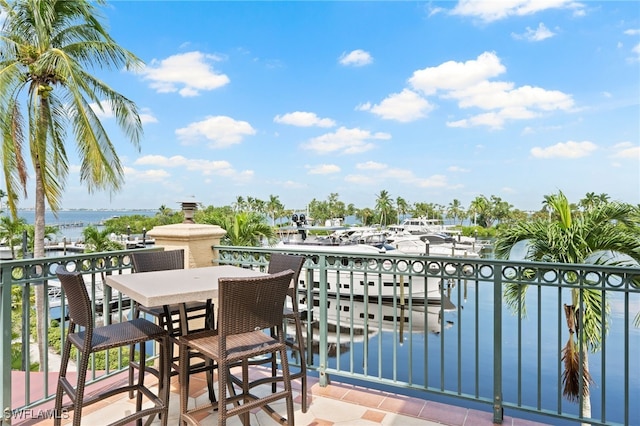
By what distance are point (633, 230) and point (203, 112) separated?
156ft

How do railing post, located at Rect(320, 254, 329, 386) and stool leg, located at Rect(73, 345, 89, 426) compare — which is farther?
railing post, located at Rect(320, 254, 329, 386)

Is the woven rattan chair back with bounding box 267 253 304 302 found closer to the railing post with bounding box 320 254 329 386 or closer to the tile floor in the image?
the railing post with bounding box 320 254 329 386

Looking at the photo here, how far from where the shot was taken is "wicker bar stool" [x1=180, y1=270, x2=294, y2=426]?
2135 millimetres

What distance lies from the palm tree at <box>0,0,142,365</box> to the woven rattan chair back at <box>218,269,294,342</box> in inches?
409

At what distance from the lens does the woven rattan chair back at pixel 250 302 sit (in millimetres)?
2131

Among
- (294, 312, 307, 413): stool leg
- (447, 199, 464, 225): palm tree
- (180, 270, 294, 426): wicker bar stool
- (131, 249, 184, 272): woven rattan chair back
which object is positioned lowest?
(294, 312, 307, 413): stool leg

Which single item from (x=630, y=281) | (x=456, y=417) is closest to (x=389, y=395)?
(x=456, y=417)

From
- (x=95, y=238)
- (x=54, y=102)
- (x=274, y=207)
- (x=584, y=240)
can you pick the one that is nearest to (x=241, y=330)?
(x=584, y=240)

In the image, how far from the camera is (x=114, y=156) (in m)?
12.2

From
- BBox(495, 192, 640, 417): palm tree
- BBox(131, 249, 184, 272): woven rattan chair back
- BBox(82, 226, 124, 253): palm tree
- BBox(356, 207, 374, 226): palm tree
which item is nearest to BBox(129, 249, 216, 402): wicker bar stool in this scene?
BBox(131, 249, 184, 272): woven rattan chair back

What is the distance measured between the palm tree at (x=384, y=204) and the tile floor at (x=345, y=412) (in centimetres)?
7638

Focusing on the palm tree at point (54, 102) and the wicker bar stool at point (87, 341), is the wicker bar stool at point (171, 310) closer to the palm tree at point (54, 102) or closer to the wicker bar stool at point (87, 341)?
the wicker bar stool at point (87, 341)

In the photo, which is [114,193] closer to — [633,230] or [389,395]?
[389,395]

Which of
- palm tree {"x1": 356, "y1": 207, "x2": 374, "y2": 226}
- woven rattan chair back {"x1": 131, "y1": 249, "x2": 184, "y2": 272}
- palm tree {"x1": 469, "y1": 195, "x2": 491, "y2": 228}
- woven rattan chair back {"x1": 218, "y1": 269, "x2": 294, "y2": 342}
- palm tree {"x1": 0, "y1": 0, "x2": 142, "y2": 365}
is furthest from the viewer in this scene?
palm tree {"x1": 356, "y1": 207, "x2": 374, "y2": 226}
